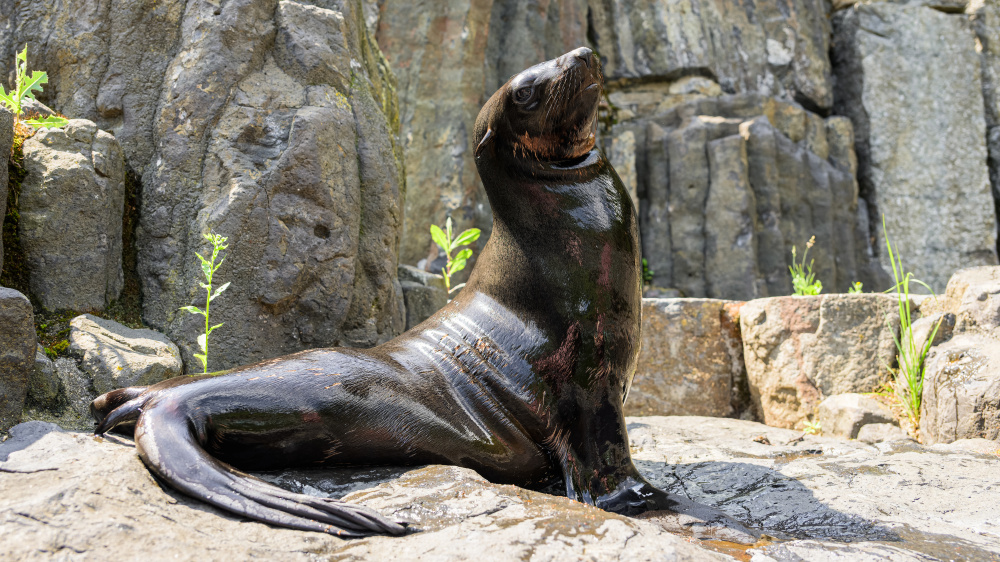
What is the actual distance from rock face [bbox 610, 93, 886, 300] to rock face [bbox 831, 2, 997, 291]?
2.62ft

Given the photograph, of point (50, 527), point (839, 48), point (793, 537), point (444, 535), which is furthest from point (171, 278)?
point (839, 48)

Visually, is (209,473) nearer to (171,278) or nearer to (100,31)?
(171,278)

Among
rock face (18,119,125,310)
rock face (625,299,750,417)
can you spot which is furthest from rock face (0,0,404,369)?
rock face (625,299,750,417)

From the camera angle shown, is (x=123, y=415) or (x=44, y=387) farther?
(x=44, y=387)

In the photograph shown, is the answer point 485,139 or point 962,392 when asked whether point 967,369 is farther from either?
point 485,139

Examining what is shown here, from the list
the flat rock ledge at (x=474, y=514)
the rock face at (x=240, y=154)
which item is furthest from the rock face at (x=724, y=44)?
the flat rock ledge at (x=474, y=514)

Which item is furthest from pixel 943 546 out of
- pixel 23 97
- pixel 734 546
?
pixel 23 97

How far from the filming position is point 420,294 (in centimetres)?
470

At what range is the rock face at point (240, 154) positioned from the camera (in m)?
3.54

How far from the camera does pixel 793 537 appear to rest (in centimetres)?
214

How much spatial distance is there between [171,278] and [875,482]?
3.35m

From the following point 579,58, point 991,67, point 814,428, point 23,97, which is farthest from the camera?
point 991,67

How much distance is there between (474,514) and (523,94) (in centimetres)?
161

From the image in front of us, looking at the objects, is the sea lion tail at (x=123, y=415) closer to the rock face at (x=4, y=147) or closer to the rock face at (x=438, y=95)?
the rock face at (x=4, y=147)
